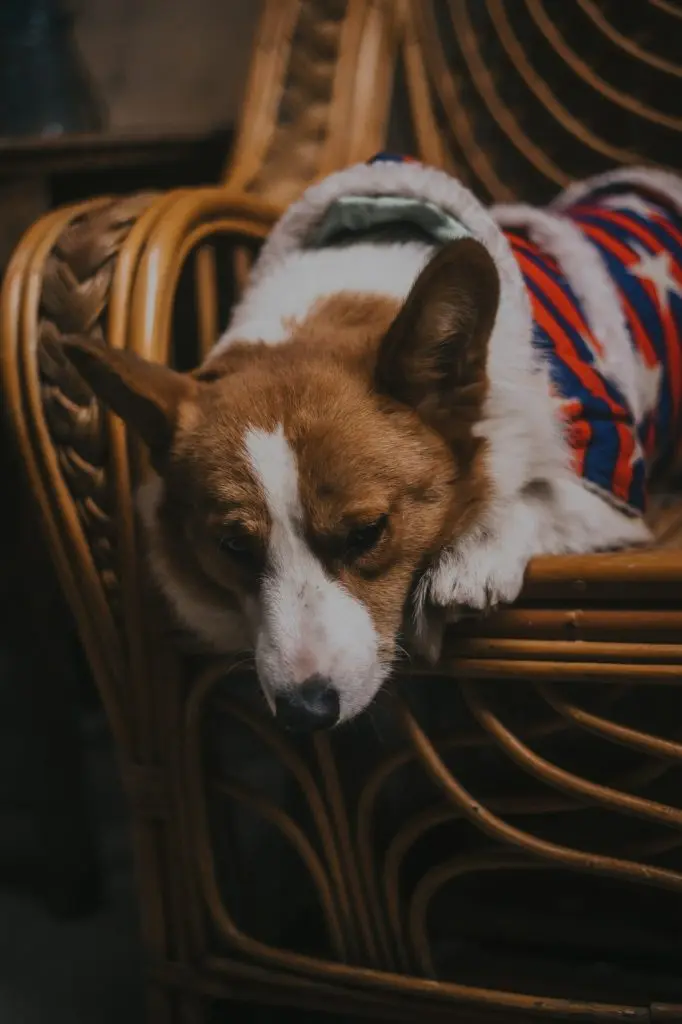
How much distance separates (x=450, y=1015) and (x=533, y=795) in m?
0.23

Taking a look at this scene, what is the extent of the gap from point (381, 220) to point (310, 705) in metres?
0.56

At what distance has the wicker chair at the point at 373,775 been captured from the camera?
0.77m

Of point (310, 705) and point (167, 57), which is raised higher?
point (167, 57)

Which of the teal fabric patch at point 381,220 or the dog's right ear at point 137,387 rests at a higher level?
the teal fabric patch at point 381,220

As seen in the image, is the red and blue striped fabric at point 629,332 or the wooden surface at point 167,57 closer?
the red and blue striped fabric at point 629,332

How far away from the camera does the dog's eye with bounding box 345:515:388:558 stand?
31.9 inches

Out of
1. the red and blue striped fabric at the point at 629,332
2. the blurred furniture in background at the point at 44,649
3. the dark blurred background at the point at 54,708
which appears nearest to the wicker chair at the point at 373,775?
the red and blue striped fabric at the point at 629,332

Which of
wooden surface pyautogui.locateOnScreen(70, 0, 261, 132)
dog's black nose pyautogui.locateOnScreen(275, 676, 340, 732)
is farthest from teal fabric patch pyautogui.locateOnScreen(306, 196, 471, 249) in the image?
wooden surface pyautogui.locateOnScreen(70, 0, 261, 132)

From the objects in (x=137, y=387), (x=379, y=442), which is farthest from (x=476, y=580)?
(x=137, y=387)

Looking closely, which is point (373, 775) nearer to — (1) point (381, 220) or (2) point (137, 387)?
(2) point (137, 387)

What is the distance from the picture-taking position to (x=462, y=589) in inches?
31.1

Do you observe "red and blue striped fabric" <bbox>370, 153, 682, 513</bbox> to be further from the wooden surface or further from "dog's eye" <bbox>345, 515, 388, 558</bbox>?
the wooden surface

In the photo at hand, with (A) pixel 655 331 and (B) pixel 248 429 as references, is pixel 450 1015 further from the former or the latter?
(A) pixel 655 331

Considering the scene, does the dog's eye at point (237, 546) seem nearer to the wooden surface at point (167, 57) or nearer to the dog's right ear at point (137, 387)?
the dog's right ear at point (137, 387)
